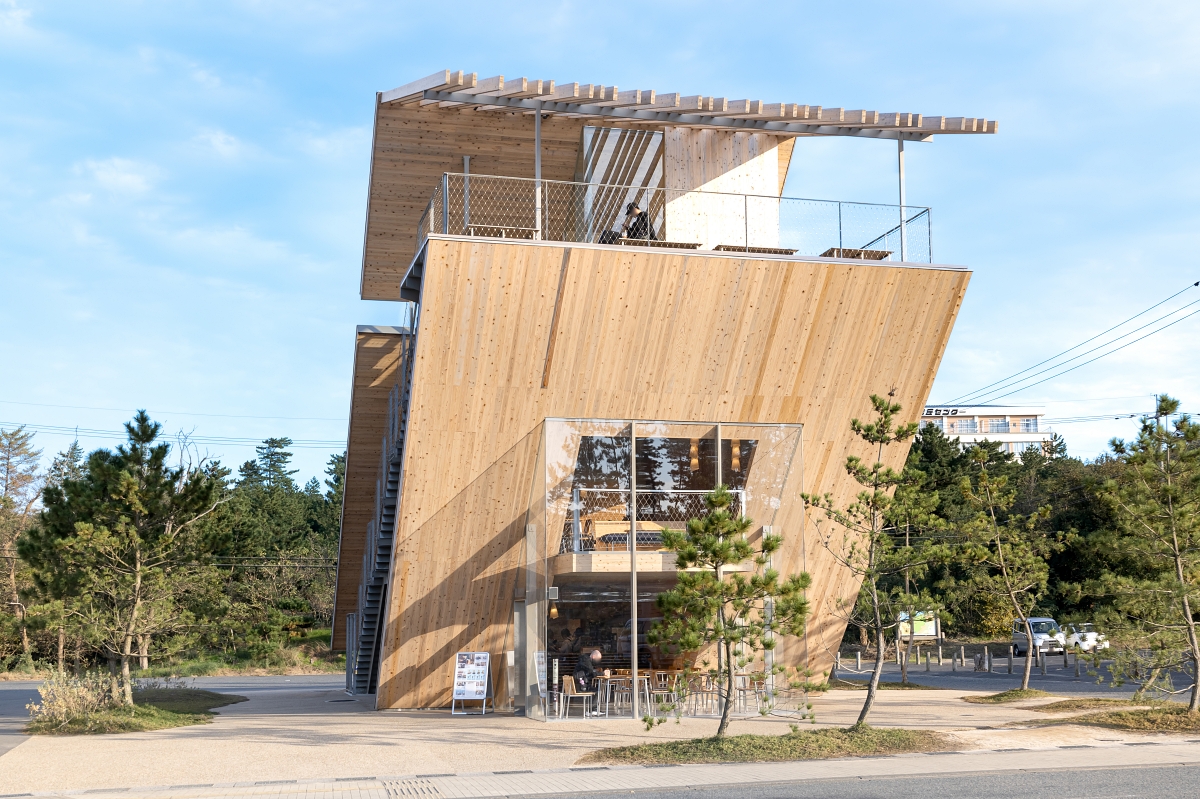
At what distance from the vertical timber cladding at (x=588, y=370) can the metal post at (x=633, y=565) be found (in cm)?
81

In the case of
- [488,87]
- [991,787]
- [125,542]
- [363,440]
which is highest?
[488,87]

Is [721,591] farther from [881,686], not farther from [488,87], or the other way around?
[881,686]

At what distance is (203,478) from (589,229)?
8134 millimetres

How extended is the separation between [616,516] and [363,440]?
999 centimetres

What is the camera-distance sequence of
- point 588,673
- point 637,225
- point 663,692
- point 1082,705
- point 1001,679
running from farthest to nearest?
point 1001,679 < point 637,225 < point 1082,705 < point 588,673 < point 663,692

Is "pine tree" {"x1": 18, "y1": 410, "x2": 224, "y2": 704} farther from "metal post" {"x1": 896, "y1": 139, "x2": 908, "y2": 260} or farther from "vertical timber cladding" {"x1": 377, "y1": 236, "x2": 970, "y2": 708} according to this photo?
"metal post" {"x1": 896, "y1": 139, "x2": 908, "y2": 260}

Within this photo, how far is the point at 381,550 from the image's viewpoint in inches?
672

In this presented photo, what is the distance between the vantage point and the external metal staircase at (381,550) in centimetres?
1641

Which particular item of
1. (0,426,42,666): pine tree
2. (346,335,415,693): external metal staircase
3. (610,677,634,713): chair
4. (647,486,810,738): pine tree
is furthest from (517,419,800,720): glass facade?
(0,426,42,666): pine tree

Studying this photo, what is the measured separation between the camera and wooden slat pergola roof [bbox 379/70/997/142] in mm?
13578

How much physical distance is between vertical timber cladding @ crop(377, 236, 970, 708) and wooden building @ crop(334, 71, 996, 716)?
32mm

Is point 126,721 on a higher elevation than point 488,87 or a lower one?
lower

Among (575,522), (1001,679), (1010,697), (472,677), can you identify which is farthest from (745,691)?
(1001,679)

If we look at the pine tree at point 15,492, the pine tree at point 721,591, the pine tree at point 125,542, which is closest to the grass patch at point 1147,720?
the pine tree at point 721,591
